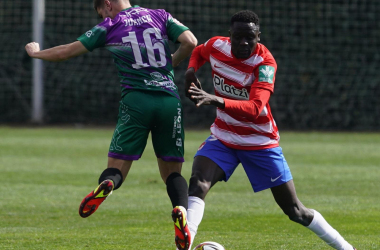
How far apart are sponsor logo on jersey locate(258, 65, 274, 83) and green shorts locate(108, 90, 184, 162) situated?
743 millimetres

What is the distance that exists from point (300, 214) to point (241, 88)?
113 centimetres

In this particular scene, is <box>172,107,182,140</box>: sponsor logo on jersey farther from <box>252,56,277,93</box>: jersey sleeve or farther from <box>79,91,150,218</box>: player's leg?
<box>252,56,277,93</box>: jersey sleeve

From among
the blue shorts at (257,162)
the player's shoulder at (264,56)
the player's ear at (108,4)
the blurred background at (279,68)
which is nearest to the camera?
the player's shoulder at (264,56)

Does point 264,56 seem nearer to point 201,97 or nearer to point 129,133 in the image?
point 201,97

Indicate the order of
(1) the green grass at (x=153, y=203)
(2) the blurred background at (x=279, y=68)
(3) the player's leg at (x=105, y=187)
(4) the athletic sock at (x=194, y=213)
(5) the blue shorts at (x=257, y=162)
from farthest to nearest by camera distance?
(2) the blurred background at (x=279, y=68)
(1) the green grass at (x=153, y=203)
(5) the blue shorts at (x=257, y=162)
(4) the athletic sock at (x=194, y=213)
(3) the player's leg at (x=105, y=187)

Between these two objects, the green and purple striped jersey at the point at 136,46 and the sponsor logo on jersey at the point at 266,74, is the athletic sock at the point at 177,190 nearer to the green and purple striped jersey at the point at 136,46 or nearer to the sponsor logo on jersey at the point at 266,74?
the green and purple striped jersey at the point at 136,46

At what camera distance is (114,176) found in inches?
217

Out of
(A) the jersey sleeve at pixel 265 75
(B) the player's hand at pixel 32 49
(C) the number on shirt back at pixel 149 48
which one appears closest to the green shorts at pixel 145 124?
(C) the number on shirt back at pixel 149 48

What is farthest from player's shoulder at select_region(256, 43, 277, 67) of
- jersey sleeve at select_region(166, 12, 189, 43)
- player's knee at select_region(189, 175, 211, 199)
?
player's knee at select_region(189, 175, 211, 199)

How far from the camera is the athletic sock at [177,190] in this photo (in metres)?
5.55

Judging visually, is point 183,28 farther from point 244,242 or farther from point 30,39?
point 30,39

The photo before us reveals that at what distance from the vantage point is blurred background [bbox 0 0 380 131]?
66.7 ft

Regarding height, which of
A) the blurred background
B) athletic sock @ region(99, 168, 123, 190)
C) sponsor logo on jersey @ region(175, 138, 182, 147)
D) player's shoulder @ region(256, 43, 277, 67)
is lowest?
the blurred background

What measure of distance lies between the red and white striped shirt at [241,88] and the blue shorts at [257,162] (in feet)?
0.18
